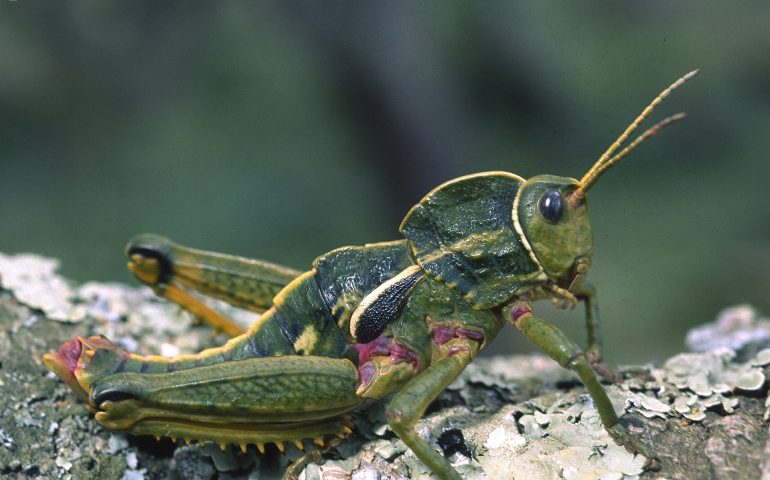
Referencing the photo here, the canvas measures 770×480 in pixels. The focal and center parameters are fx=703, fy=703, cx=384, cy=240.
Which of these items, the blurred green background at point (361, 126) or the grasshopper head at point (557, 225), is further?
the blurred green background at point (361, 126)

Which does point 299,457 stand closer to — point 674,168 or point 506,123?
point 506,123

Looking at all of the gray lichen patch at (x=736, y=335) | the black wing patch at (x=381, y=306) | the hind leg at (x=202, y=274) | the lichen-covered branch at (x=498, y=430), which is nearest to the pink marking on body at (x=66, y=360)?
the lichen-covered branch at (x=498, y=430)

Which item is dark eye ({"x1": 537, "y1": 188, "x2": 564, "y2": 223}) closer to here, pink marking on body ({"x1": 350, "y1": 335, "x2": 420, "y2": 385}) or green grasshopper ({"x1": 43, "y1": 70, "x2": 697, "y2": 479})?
green grasshopper ({"x1": 43, "y1": 70, "x2": 697, "y2": 479})

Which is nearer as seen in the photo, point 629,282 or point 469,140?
point 469,140

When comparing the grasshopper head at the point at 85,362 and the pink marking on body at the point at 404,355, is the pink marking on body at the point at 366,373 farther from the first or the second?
the grasshopper head at the point at 85,362

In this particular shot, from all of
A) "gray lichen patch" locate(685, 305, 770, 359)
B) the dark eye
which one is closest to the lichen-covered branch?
"gray lichen patch" locate(685, 305, 770, 359)

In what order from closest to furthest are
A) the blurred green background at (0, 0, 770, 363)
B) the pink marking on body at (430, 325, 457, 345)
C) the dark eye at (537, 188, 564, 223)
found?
the dark eye at (537, 188, 564, 223) → the pink marking on body at (430, 325, 457, 345) → the blurred green background at (0, 0, 770, 363)

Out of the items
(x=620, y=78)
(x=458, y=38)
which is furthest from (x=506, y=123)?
(x=620, y=78)

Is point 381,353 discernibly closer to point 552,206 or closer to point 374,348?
point 374,348
